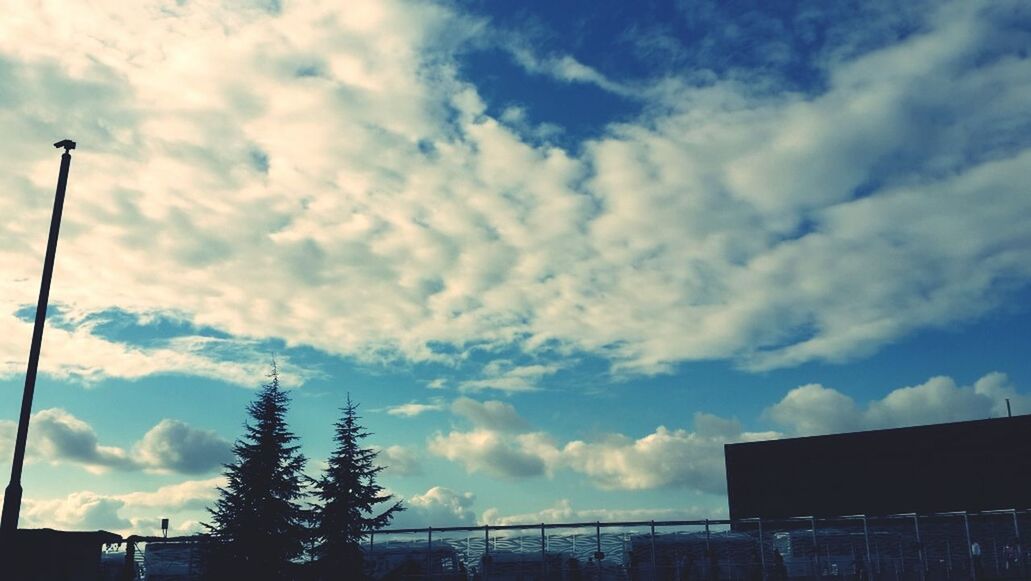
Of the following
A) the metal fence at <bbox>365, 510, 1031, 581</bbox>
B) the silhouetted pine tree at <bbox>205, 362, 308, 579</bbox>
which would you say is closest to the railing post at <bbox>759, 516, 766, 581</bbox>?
the metal fence at <bbox>365, 510, 1031, 581</bbox>

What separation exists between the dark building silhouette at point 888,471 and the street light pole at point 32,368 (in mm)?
51387

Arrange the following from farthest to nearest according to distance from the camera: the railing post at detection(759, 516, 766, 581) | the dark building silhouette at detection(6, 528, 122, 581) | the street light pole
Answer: the railing post at detection(759, 516, 766, 581), the dark building silhouette at detection(6, 528, 122, 581), the street light pole

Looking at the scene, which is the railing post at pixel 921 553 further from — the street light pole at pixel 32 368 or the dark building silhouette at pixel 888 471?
the street light pole at pixel 32 368

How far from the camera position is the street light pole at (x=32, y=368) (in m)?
14.2

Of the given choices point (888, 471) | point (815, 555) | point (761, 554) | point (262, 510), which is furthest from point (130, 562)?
point (888, 471)

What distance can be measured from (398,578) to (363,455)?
6.34 metres

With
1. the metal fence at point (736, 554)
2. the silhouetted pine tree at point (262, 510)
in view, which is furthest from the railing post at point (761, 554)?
the silhouetted pine tree at point (262, 510)

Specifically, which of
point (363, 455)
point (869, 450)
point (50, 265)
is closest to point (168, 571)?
point (363, 455)

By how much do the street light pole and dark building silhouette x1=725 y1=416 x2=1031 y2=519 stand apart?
169ft

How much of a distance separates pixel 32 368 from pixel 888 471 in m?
52.1

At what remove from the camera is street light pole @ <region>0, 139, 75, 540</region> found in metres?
14.2

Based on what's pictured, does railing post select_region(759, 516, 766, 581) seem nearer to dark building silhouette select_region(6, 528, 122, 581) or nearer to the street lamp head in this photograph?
dark building silhouette select_region(6, 528, 122, 581)

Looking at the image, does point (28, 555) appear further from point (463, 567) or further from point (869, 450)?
point (869, 450)

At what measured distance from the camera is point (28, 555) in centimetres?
2147
